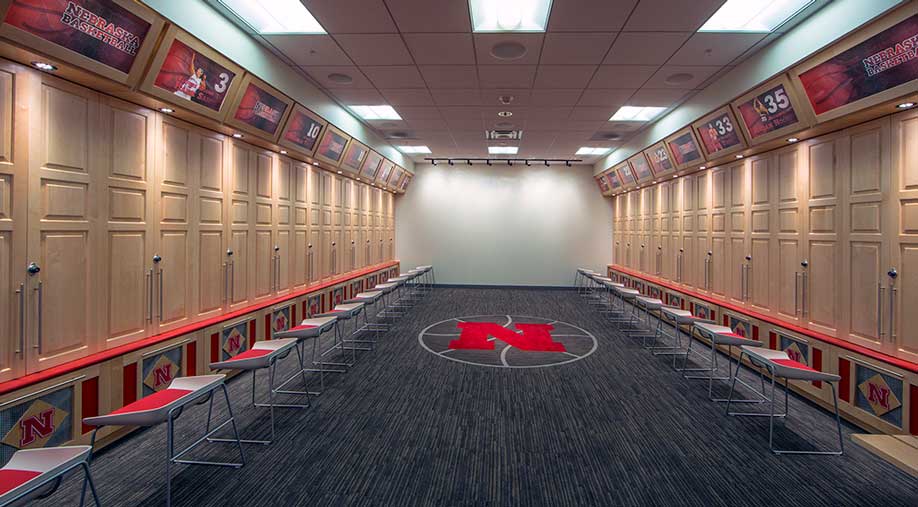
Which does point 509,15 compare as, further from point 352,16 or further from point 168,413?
point 168,413

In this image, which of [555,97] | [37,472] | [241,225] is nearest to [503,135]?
[555,97]

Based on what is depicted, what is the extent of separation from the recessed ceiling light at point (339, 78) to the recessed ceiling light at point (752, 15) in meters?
4.26

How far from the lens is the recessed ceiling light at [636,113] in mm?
6445

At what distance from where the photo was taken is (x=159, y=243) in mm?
3656

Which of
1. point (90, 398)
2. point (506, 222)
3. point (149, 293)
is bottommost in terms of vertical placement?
point (90, 398)

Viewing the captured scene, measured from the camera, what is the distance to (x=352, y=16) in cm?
371

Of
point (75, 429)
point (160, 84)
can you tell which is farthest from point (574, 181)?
point (75, 429)

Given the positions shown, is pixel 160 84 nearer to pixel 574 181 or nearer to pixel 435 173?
pixel 435 173

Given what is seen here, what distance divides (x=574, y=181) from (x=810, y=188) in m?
7.71

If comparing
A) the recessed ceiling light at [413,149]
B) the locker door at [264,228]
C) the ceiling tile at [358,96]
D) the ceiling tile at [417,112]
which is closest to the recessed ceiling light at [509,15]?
the ceiling tile at [358,96]

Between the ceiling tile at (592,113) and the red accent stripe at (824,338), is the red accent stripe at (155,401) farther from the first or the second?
the ceiling tile at (592,113)

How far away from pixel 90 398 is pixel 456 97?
543 centimetres

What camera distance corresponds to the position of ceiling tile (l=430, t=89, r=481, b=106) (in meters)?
5.64

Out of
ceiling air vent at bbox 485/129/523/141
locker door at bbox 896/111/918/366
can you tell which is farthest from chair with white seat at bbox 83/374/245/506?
ceiling air vent at bbox 485/129/523/141
